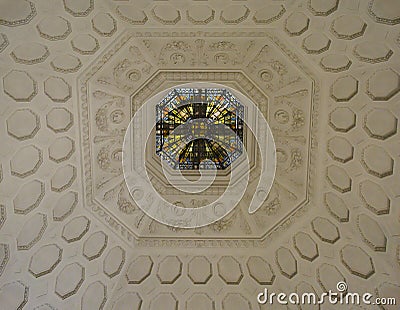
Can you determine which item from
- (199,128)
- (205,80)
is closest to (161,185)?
(199,128)

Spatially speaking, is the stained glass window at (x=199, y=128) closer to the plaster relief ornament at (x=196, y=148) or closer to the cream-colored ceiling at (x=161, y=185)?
the plaster relief ornament at (x=196, y=148)

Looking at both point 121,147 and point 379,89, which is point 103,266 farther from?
point 379,89

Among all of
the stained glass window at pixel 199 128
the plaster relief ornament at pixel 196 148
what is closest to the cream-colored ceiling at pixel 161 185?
the plaster relief ornament at pixel 196 148

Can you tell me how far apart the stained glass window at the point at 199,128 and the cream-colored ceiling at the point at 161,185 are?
63 centimetres

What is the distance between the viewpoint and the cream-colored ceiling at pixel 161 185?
25.1ft

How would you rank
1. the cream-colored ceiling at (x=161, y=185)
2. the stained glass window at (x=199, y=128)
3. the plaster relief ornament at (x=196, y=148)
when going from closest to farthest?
the cream-colored ceiling at (x=161, y=185), the plaster relief ornament at (x=196, y=148), the stained glass window at (x=199, y=128)

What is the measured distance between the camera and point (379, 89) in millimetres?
7469

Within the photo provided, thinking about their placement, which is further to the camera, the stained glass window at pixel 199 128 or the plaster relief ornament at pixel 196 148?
the stained glass window at pixel 199 128

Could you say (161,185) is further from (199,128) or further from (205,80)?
(205,80)

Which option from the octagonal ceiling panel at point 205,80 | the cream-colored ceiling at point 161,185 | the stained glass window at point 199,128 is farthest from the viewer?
the stained glass window at point 199,128

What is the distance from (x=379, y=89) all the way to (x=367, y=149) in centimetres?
105

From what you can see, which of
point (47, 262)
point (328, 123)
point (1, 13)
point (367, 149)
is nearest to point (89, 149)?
point (47, 262)

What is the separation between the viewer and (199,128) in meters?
10.1

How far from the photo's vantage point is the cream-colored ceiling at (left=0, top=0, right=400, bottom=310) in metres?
7.64
